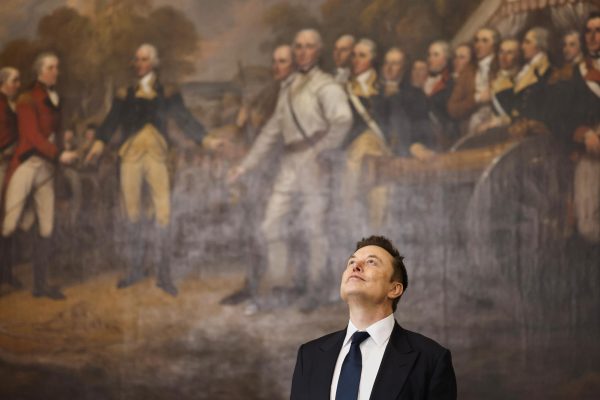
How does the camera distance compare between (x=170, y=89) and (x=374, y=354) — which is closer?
(x=374, y=354)

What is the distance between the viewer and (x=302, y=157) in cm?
973

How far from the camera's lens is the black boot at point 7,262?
9.77 metres

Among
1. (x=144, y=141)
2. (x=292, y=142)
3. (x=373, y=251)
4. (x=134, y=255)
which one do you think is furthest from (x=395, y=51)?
(x=373, y=251)

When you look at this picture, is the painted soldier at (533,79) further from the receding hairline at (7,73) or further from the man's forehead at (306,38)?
the receding hairline at (7,73)

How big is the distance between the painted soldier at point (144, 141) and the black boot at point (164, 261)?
0.01 meters

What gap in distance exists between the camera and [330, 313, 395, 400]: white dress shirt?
12.8 feet

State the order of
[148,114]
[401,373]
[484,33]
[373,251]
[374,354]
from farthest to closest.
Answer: [148,114] → [484,33] → [373,251] → [374,354] → [401,373]

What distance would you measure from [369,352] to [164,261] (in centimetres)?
592

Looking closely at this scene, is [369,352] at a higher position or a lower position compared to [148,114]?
→ lower

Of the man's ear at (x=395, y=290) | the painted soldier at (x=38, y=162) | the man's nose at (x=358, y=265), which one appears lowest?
the man's ear at (x=395, y=290)

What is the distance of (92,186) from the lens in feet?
32.3

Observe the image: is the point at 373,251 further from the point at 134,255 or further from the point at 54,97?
the point at 54,97

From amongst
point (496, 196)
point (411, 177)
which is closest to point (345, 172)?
point (411, 177)

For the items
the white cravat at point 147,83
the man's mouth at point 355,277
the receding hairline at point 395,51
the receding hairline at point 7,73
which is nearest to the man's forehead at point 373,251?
the man's mouth at point 355,277
